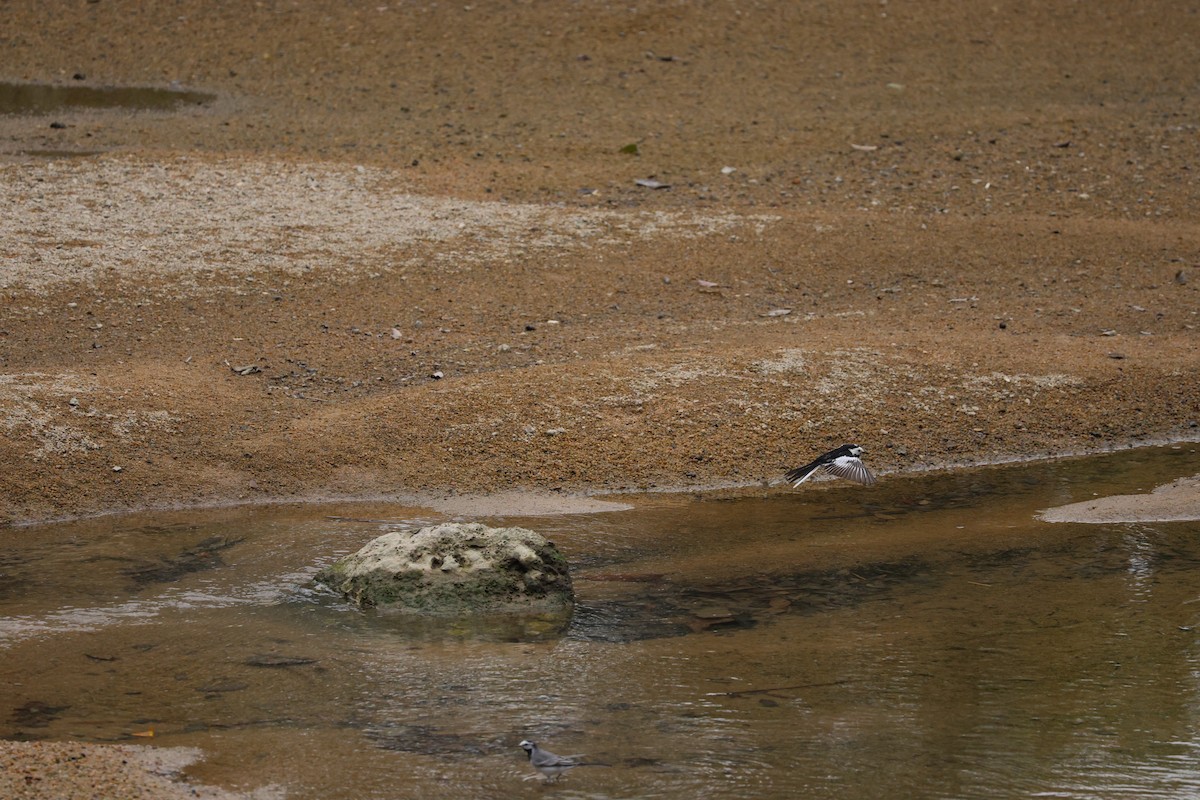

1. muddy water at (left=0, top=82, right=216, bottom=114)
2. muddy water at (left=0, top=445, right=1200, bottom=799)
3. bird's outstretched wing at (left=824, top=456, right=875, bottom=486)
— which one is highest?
muddy water at (left=0, top=82, right=216, bottom=114)

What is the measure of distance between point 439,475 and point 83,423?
2.33 m

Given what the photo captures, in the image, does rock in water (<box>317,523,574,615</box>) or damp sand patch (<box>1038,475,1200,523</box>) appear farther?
damp sand patch (<box>1038,475,1200,523</box>)

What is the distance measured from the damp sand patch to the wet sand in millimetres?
1107

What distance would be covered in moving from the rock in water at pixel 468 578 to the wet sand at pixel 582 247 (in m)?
1.78

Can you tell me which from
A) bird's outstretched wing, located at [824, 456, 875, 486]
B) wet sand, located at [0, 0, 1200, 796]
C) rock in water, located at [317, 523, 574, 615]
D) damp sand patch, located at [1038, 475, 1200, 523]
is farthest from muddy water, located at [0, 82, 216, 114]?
damp sand patch, located at [1038, 475, 1200, 523]

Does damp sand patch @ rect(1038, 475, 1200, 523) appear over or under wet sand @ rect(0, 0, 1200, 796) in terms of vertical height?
under

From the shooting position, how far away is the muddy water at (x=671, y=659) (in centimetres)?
543

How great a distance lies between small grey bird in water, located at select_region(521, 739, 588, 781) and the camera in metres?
5.33

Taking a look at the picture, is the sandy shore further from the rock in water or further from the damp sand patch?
the damp sand patch

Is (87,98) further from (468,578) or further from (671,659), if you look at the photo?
(671,659)

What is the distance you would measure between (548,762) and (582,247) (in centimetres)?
834

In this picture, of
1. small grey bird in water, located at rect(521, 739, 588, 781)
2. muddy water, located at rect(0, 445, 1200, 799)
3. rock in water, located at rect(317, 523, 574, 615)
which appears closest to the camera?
small grey bird in water, located at rect(521, 739, 588, 781)

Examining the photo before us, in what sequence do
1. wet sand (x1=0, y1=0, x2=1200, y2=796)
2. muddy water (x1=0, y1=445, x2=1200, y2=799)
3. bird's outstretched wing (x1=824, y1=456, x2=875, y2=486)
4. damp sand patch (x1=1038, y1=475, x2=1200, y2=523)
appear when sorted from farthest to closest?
wet sand (x1=0, y1=0, x2=1200, y2=796) < bird's outstretched wing (x1=824, y1=456, x2=875, y2=486) < damp sand patch (x1=1038, y1=475, x2=1200, y2=523) < muddy water (x1=0, y1=445, x2=1200, y2=799)

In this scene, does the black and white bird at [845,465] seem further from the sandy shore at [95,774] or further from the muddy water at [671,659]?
the sandy shore at [95,774]
